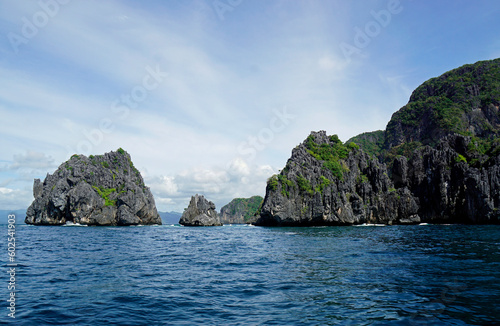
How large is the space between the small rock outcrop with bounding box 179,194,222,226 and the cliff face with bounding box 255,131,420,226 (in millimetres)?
23039

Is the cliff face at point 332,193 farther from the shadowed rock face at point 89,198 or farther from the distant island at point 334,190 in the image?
the shadowed rock face at point 89,198

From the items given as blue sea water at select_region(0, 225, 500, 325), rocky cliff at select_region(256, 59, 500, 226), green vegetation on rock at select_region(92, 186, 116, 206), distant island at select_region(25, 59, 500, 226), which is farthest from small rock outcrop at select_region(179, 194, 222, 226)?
blue sea water at select_region(0, 225, 500, 325)

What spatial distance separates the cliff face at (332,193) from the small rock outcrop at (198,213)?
2304 centimetres

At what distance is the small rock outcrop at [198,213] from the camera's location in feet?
434

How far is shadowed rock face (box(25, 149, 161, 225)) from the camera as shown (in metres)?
132

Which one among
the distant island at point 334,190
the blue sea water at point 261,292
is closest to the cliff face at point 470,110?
the distant island at point 334,190

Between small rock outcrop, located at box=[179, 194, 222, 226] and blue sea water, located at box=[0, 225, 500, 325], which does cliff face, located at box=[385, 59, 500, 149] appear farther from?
blue sea water, located at box=[0, 225, 500, 325]

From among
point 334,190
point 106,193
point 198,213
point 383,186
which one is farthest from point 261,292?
point 106,193

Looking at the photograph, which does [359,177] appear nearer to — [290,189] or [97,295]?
[290,189]

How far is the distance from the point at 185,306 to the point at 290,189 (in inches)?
4136

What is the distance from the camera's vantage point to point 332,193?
119 m

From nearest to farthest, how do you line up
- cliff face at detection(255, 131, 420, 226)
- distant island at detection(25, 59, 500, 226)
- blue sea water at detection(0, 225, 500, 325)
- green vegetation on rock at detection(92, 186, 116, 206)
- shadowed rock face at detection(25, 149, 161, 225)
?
blue sea water at detection(0, 225, 500, 325)
distant island at detection(25, 59, 500, 226)
cliff face at detection(255, 131, 420, 226)
shadowed rock face at detection(25, 149, 161, 225)
green vegetation on rock at detection(92, 186, 116, 206)

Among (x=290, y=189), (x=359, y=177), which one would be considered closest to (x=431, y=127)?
(x=359, y=177)

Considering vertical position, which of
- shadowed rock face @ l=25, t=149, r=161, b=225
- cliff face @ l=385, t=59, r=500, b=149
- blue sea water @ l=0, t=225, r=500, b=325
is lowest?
blue sea water @ l=0, t=225, r=500, b=325
